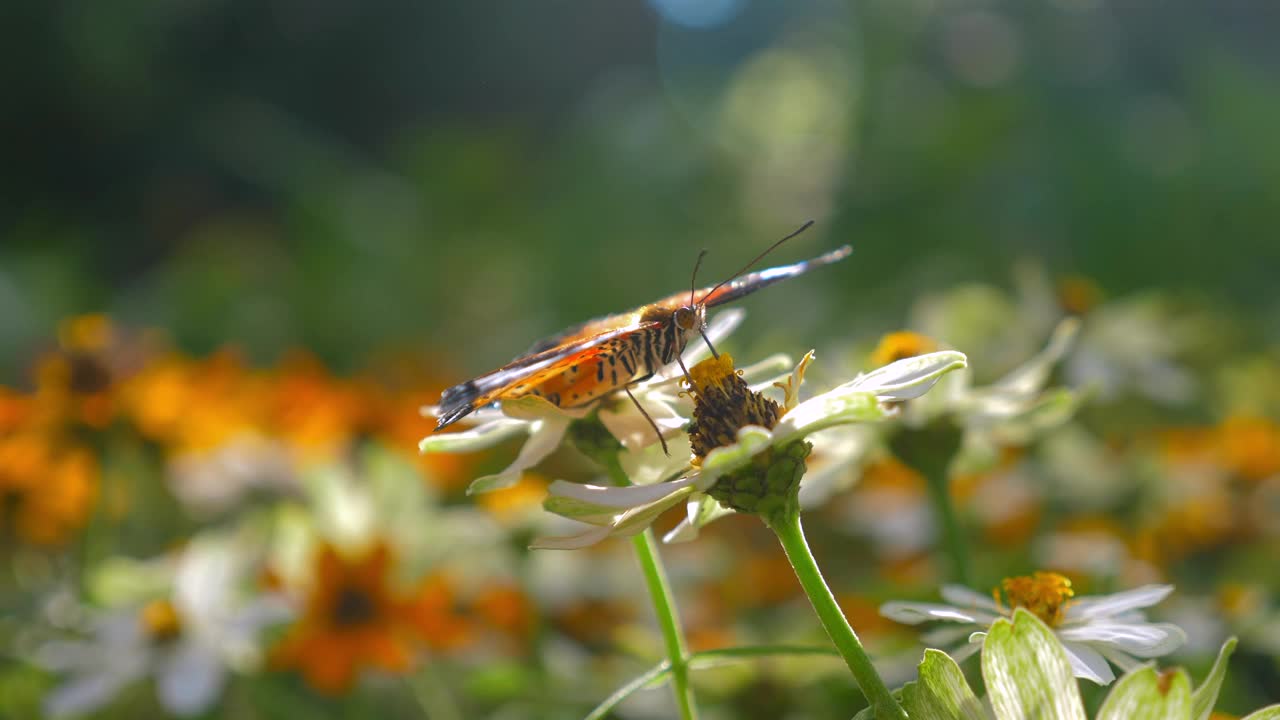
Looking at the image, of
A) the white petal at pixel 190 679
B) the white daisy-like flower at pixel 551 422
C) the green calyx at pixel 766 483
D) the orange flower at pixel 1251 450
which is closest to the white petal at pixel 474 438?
the white daisy-like flower at pixel 551 422

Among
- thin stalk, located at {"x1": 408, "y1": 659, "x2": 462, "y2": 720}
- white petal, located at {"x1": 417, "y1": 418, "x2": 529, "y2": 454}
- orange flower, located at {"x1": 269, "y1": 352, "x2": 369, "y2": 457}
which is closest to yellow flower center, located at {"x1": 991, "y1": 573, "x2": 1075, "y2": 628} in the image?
white petal, located at {"x1": 417, "y1": 418, "x2": 529, "y2": 454}

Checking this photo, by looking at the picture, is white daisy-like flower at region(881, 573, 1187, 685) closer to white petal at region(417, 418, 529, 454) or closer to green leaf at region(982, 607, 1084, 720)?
green leaf at region(982, 607, 1084, 720)

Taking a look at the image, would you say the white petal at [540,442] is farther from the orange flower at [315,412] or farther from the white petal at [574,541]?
the orange flower at [315,412]

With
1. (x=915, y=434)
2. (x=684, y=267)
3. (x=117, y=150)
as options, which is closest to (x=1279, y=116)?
(x=684, y=267)

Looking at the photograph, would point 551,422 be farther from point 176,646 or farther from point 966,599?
point 176,646

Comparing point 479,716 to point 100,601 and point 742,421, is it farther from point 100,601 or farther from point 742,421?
point 742,421
